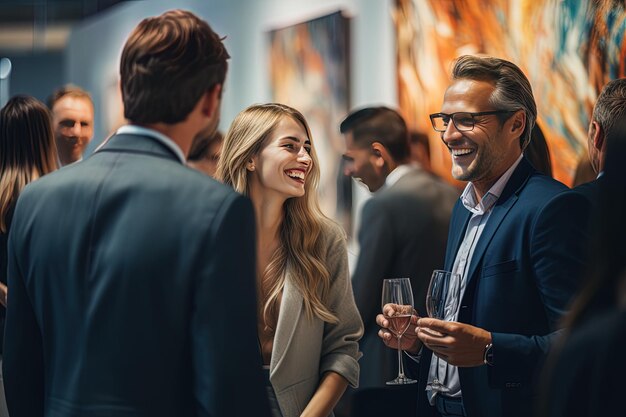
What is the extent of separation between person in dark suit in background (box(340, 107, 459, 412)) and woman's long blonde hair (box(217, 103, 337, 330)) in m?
1.21

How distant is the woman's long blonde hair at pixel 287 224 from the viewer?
3.30m

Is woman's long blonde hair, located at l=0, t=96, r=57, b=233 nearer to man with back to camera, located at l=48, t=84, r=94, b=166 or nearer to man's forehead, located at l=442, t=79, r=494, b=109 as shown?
man with back to camera, located at l=48, t=84, r=94, b=166

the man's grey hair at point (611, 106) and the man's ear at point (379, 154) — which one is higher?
the man's grey hair at point (611, 106)

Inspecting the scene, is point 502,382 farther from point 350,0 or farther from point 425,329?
point 350,0

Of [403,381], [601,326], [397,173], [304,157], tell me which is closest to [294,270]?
[304,157]

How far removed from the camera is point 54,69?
1833 centimetres

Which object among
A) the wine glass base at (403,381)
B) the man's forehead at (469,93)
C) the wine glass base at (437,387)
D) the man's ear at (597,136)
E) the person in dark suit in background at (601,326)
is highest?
the man's forehead at (469,93)

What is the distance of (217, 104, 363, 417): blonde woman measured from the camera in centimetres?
321

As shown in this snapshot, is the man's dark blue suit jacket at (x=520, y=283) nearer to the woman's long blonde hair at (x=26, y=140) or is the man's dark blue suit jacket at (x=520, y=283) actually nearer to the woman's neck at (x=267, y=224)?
the woman's neck at (x=267, y=224)

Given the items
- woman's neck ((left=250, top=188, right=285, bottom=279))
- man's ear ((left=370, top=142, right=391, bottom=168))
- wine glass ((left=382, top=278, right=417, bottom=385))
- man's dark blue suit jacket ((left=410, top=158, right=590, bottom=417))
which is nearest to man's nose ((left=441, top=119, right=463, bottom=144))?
man's dark blue suit jacket ((left=410, top=158, right=590, bottom=417))

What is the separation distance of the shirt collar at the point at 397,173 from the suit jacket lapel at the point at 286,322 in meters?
1.76

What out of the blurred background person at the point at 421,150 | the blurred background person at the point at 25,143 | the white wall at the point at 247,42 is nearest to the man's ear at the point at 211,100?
the blurred background person at the point at 25,143

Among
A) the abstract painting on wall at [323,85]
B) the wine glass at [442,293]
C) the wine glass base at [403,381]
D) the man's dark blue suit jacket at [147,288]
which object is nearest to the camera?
the man's dark blue suit jacket at [147,288]

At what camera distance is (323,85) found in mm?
8141
